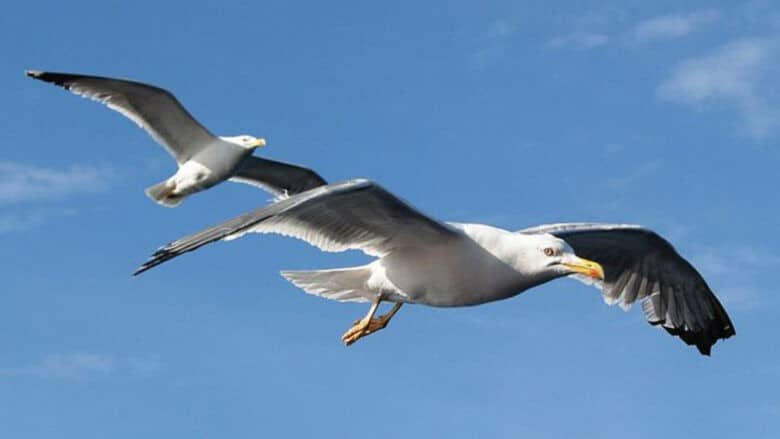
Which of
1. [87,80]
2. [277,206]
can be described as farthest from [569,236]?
[87,80]

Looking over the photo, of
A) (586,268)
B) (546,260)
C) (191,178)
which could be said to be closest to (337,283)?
(546,260)

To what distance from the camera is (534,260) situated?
36.1 feet

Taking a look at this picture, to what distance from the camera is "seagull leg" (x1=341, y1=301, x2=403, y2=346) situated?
1125cm

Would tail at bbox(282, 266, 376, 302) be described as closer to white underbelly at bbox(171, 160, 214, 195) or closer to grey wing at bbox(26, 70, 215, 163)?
white underbelly at bbox(171, 160, 214, 195)

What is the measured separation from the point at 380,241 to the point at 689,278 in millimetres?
4712

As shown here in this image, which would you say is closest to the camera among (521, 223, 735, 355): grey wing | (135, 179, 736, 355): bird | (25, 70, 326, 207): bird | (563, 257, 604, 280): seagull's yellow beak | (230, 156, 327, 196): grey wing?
(135, 179, 736, 355): bird

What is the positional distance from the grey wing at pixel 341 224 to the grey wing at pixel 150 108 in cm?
588

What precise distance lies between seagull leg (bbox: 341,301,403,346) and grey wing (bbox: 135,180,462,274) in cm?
55

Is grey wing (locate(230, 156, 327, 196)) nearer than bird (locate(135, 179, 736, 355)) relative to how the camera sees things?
No

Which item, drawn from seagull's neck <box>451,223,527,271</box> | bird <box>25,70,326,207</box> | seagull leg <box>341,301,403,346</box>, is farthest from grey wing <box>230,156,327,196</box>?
seagull's neck <box>451,223,527,271</box>

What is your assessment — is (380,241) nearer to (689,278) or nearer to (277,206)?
(277,206)

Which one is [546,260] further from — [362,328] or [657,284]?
[657,284]

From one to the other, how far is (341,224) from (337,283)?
2.43 ft

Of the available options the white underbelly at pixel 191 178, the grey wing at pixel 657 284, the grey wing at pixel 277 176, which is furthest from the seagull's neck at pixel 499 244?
the grey wing at pixel 277 176
